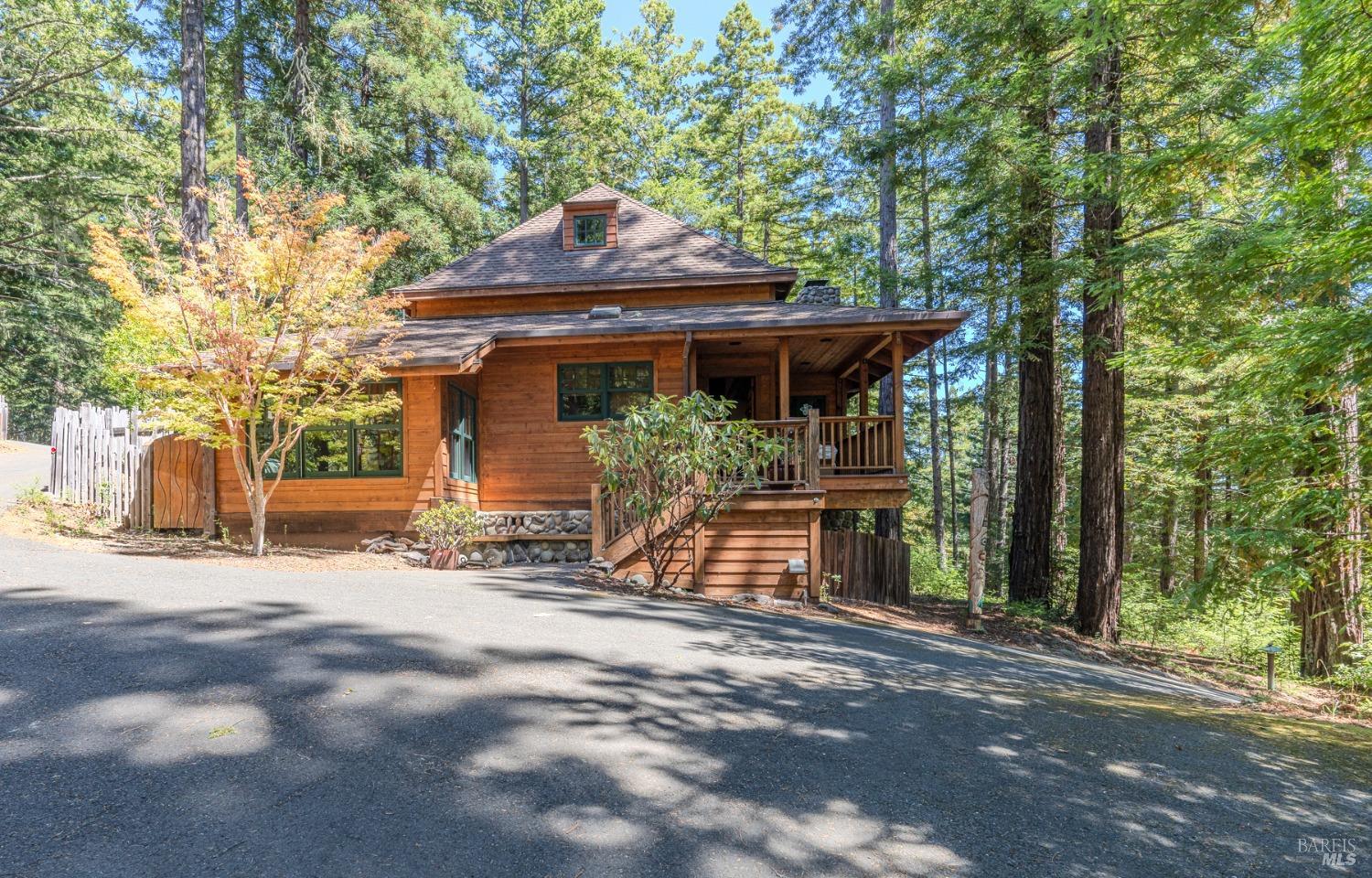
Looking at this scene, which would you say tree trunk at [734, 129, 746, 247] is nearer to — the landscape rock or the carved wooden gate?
the landscape rock

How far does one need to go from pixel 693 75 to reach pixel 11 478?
25879 millimetres

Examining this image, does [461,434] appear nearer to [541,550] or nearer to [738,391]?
[541,550]

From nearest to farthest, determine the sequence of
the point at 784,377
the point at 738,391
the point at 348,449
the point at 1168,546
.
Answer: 1. the point at 784,377
2. the point at 348,449
3. the point at 738,391
4. the point at 1168,546

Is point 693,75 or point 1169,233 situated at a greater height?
point 693,75

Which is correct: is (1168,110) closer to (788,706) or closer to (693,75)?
(788,706)

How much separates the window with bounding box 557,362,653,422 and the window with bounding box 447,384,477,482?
5.71 feet

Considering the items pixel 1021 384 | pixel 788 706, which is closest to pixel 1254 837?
pixel 788 706

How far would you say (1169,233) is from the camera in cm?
905

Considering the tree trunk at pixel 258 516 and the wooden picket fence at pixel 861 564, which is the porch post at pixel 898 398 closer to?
the wooden picket fence at pixel 861 564

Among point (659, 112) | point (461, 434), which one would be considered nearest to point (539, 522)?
point (461, 434)

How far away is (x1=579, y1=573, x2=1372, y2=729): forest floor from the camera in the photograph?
6.98m

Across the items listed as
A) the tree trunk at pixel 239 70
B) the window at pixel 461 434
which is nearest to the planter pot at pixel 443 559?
the window at pixel 461 434

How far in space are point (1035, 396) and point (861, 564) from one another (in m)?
4.65

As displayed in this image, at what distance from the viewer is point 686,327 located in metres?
10.8
